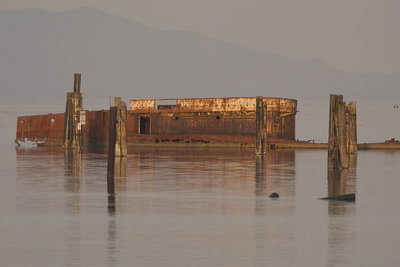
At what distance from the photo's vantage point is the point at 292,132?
65812mm

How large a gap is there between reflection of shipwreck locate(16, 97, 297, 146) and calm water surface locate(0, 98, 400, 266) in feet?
61.8

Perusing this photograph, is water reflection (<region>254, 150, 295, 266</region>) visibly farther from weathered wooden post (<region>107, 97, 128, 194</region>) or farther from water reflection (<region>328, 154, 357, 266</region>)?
weathered wooden post (<region>107, 97, 128, 194</region>)

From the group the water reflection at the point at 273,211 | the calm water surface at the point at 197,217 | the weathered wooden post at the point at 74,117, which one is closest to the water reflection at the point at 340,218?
the calm water surface at the point at 197,217

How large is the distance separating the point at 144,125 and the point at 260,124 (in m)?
16.9

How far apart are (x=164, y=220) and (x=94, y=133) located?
4140cm

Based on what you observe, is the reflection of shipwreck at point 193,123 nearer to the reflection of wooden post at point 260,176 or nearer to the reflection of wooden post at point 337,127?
the reflection of wooden post at point 260,176

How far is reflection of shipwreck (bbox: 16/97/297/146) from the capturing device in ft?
207

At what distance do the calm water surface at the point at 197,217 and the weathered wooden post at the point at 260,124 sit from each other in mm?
8090

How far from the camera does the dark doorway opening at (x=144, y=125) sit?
66.9m

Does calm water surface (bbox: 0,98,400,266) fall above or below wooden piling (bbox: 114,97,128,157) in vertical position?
below

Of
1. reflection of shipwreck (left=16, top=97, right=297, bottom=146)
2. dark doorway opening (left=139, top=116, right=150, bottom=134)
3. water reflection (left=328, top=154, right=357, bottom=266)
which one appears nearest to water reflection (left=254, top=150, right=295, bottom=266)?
water reflection (left=328, top=154, right=357, bottom=266)

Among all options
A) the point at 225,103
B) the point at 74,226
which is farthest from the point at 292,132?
the point at 74,226

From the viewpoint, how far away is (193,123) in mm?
64812

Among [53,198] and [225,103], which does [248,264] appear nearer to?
[53,198]
